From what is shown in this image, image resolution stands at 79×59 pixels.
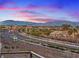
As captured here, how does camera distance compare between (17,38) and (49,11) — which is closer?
(49,11)

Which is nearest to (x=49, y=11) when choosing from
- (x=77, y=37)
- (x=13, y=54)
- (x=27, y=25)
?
(x=27, y=25)

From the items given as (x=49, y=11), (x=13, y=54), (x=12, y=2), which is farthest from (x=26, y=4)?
(x=13, y=54)

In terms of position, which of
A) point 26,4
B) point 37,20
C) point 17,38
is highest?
point 26,4

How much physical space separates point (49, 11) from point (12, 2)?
28.1 inches

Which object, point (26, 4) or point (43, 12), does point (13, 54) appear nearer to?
point (26, 4)

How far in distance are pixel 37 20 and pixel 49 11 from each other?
0.28 meters

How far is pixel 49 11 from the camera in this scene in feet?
14.0

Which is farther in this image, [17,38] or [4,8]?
[17,38]

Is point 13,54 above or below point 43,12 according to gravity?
below

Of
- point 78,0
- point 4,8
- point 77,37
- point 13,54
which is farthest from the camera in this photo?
point 77,37

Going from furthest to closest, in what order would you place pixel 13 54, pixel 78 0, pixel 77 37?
pixel 77 37 → pixel 78 0 → pixel 13 54

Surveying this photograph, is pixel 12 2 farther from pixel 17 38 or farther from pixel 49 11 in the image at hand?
pixel 17 38

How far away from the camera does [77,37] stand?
18.2 feet

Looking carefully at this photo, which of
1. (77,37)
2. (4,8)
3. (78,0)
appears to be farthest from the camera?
(77,37)
